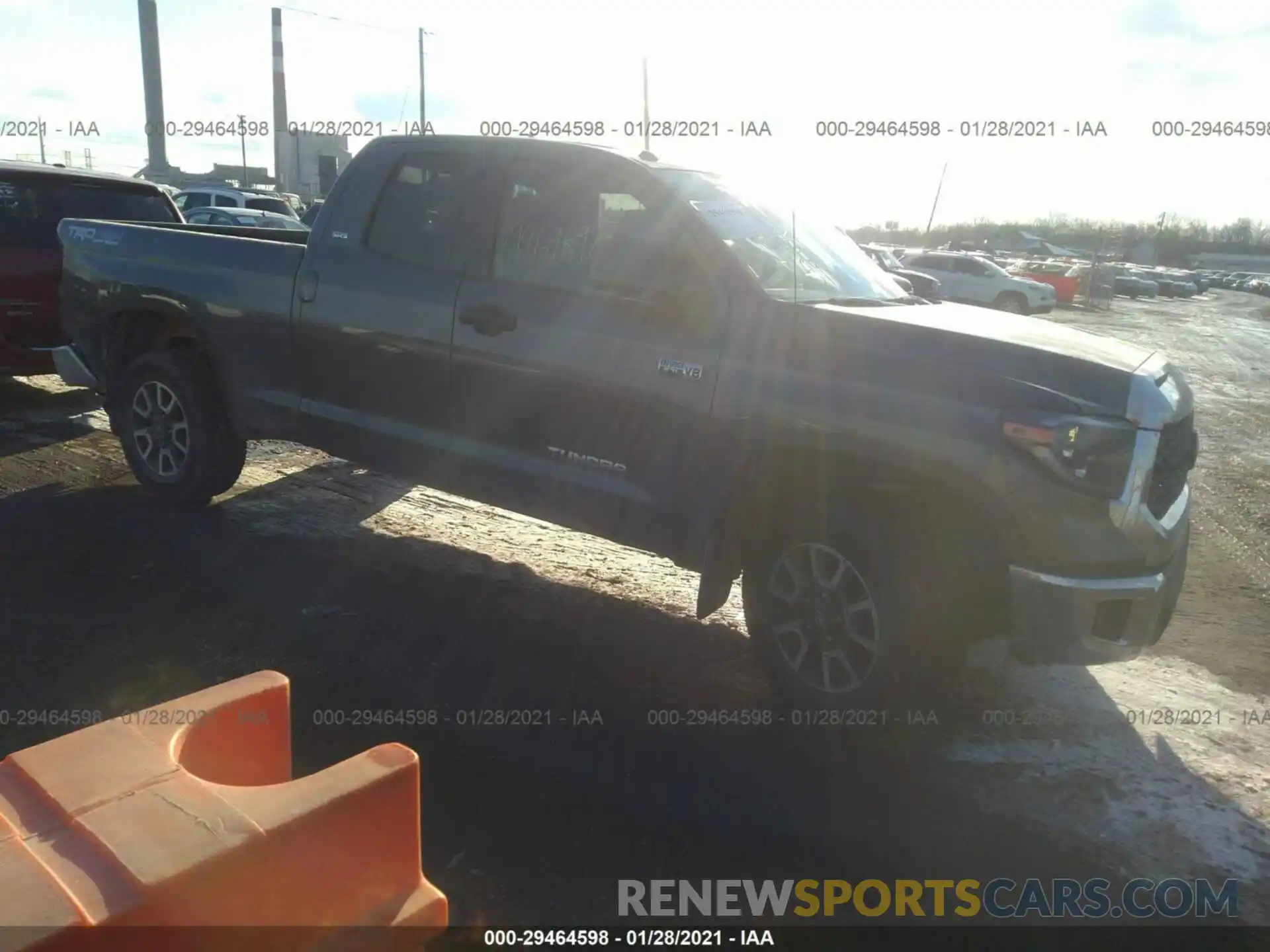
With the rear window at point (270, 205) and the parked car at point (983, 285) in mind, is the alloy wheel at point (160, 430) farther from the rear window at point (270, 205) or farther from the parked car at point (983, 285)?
the parked car at point (983, 285)

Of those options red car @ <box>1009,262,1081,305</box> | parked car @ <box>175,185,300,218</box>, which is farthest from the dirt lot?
red car @ <box>1009,262,1081,305</box>

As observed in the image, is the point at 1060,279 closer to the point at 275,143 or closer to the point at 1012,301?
the point at 1012,301

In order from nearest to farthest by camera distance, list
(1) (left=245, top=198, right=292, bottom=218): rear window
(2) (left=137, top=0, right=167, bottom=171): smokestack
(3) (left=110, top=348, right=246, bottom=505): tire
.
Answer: (3) (left=110, top=348, right=246, bottom=505): tire, (1) (left=245, top=198, right=292, bottom=218): rear window, (2) (left=137, top=0, right=167, bottom=171): smokestack

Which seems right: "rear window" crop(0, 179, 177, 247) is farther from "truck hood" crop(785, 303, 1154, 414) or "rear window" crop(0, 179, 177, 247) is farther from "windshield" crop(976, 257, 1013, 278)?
"windshield" crop(976, 257, 1013, 278)

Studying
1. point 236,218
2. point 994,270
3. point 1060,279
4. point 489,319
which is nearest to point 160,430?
point 489,319

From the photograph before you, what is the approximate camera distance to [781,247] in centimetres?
432

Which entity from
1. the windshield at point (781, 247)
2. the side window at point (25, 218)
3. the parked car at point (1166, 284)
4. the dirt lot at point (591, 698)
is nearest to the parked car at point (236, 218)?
the side window at point (25, 218)

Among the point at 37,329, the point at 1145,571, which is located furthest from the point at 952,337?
the point at 37,329

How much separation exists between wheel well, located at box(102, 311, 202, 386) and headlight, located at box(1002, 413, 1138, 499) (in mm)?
4522

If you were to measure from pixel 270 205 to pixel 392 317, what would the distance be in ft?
73.5

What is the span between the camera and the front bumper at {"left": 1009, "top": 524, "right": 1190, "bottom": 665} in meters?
3.28

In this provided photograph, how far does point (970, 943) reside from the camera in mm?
2746

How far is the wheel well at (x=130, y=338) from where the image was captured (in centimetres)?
580

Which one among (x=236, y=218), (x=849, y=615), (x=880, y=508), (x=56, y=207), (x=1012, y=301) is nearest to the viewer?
(x=880, y=508)
